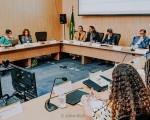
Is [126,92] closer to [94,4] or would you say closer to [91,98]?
[91,98]

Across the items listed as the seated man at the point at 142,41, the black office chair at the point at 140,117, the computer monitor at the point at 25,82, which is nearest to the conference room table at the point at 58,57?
the computer monitor at the point at 25,82

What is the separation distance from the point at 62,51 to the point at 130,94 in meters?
5.29

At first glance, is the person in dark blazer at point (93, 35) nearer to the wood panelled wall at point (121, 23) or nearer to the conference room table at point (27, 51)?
the wood panelled wall at point (121, 23)

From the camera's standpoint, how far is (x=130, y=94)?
116 centimetres

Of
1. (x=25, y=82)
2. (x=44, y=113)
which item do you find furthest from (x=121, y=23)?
(x=44, y=113)

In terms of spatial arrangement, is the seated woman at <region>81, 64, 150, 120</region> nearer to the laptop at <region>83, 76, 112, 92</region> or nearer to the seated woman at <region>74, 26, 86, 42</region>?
the laptop at <region>83, 76, 112, 92</region>

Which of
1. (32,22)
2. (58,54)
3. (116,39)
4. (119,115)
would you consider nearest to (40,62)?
(58,54)

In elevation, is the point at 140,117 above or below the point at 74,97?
above

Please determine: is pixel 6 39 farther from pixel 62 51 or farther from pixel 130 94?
pixel 130 94

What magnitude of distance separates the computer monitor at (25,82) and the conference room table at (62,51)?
241 centimetres

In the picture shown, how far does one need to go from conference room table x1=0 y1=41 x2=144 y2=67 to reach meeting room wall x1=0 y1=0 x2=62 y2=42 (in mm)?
1549

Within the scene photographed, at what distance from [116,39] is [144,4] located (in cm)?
138

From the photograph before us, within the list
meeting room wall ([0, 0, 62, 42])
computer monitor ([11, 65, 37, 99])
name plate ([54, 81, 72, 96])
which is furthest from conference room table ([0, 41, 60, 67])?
name plate ([54, 81, 72, 96])

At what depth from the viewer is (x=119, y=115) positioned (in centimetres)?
123
